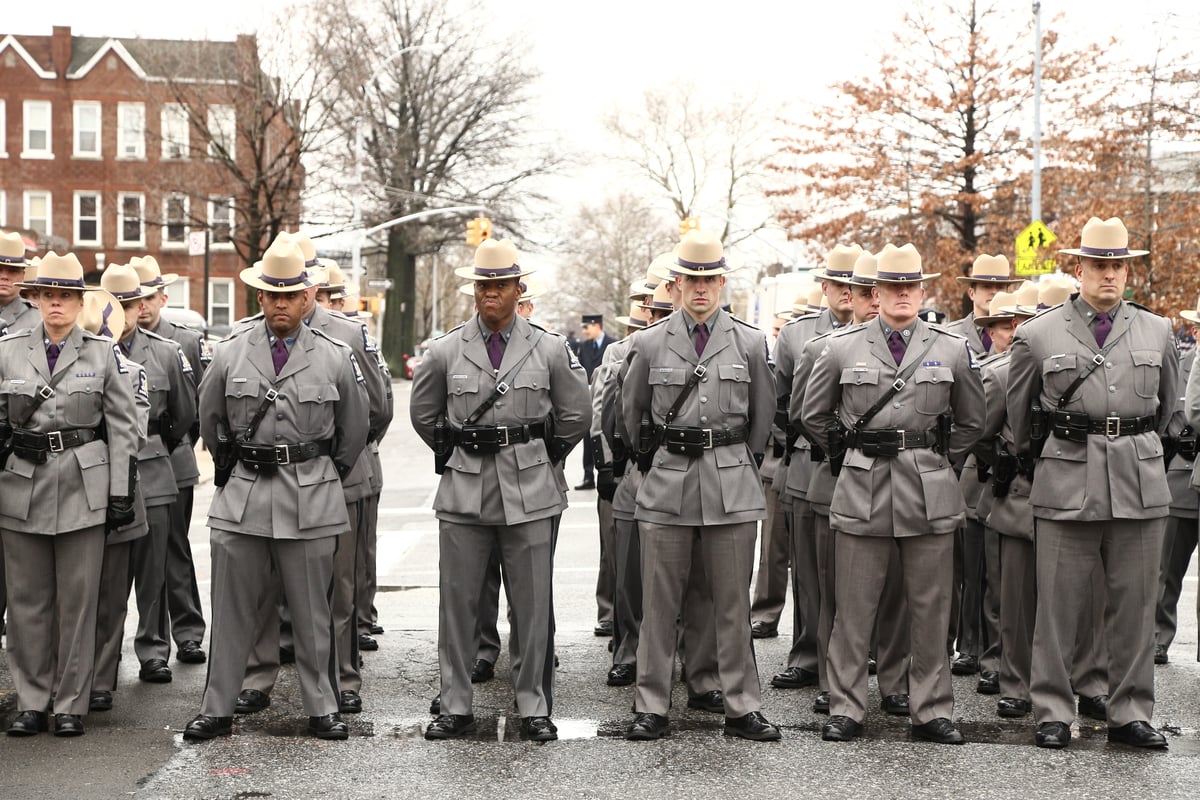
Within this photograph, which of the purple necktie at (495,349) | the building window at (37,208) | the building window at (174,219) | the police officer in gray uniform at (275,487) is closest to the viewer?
the police officer in gray uniform at (275,487)

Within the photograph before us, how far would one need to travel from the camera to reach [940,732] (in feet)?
23.8

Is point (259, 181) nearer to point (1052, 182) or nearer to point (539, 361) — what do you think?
point (1052, 182)

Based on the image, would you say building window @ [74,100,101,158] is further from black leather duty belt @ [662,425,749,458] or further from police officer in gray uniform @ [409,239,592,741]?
black leather duty belt @ [662,425,749,458]

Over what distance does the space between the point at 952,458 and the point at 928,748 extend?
4.79 ft

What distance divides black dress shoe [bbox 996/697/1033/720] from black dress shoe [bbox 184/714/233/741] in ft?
13.1

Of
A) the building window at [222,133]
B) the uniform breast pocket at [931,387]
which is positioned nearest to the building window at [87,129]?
→ the building window at [222,133]

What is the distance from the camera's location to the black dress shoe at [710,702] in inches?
313

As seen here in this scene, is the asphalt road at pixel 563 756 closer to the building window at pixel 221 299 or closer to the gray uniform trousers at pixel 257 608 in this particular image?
the gray uniform trousers at pixel 257 608

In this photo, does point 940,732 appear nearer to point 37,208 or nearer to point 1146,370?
point 1146,370

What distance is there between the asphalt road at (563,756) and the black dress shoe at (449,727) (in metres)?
0.08

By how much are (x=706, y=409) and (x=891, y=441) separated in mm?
930

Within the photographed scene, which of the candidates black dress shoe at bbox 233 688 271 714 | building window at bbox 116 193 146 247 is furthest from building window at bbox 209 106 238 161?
black dress shoe at bbox 233 688 271 714

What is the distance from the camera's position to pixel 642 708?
7414 mm

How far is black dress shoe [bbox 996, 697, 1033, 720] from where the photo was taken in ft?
25.7
